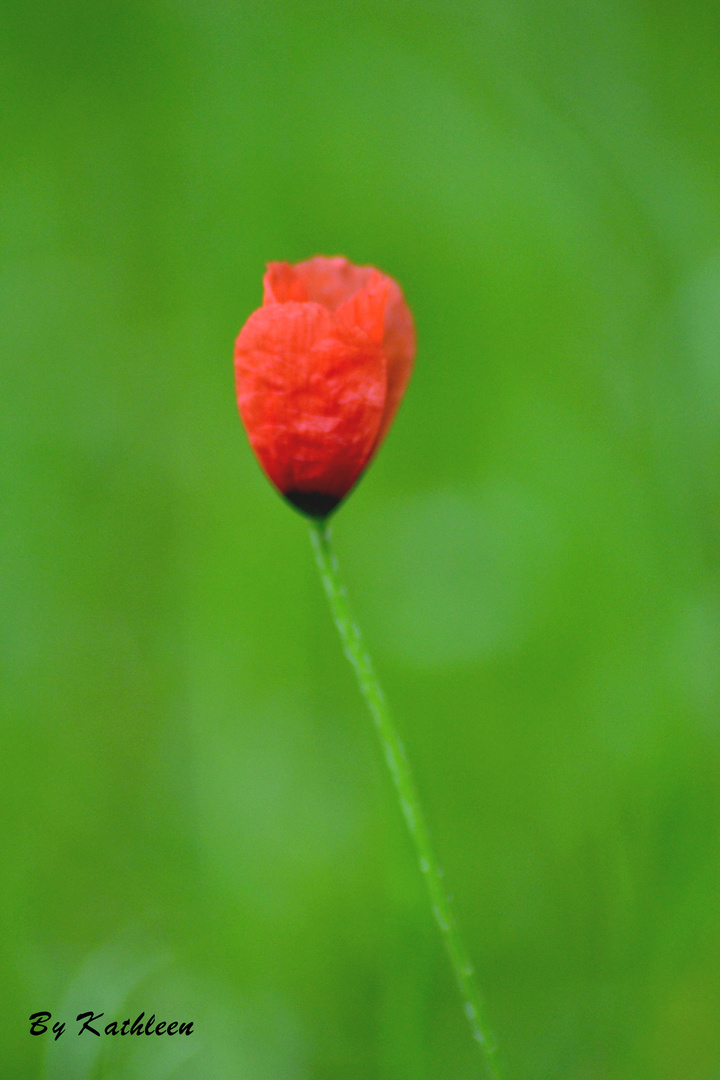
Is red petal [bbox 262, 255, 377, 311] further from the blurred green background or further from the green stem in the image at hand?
the blurred green background

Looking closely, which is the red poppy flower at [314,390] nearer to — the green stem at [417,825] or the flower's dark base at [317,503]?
the flower's dark base at [317,503]

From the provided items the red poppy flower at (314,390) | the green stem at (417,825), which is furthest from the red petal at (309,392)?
the green stem at (417,825)

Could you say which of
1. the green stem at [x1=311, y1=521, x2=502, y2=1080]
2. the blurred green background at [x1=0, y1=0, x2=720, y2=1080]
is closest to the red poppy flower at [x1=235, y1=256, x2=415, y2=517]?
the green stem at [x1=311, y1=521, x2=502, y2=1080]

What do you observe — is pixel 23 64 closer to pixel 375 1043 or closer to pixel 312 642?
pixel 312 642

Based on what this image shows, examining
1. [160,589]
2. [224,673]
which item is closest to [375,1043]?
[224,673]

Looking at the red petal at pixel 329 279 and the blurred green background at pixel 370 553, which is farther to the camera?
the blurred green background at pixel 370 553

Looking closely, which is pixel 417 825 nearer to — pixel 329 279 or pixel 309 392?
pixel 309 392
